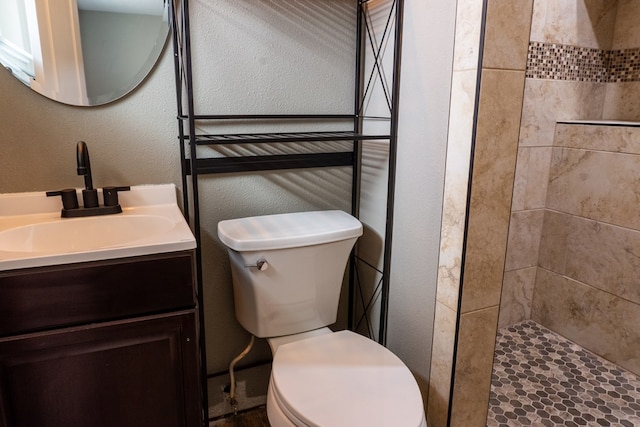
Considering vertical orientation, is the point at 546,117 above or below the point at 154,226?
above

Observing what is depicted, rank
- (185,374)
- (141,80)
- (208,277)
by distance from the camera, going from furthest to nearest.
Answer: (208,277)
(141,80)
(185,374)

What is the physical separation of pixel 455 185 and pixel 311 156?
2.01ft

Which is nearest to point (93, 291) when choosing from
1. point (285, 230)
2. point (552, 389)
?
point (285, 230)

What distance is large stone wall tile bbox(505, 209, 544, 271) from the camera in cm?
223

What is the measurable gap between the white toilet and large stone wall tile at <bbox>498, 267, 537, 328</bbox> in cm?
119

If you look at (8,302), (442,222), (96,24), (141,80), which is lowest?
(8,302)

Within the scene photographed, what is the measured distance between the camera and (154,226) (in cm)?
133

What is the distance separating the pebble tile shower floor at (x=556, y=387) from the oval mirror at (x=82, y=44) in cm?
177

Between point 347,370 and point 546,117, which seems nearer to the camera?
point 347,370

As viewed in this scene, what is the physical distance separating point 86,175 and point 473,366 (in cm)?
127

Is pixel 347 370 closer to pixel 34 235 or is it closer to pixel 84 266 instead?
pixel 84 266

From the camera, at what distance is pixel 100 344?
106cm

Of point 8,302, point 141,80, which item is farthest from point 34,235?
point 141,80

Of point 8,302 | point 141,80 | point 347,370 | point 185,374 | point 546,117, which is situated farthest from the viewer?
point 546,117
